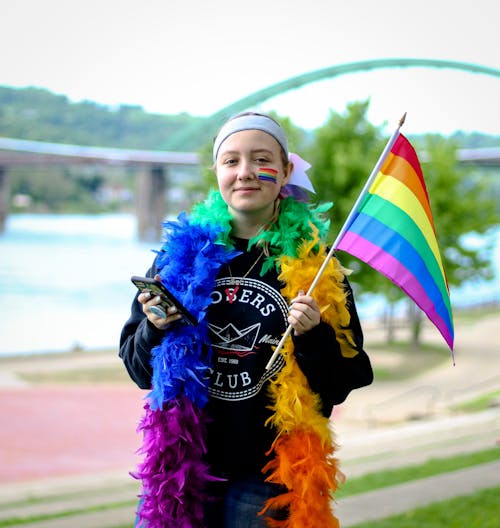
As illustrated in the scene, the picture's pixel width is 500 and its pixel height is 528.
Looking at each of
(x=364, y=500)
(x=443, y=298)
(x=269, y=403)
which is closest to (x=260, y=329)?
(x=269, y=403)

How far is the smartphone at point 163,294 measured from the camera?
76.5 inches

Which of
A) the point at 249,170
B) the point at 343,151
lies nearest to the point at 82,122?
the point at 343,151

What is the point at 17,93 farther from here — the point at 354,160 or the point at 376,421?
the point at 376,421

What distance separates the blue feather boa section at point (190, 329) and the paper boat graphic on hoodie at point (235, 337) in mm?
30

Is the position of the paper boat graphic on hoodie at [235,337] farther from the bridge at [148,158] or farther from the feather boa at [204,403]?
the bridge at [148,158]

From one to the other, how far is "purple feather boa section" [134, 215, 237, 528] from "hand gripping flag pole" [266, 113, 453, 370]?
1.36 feet

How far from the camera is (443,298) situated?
2447 mm

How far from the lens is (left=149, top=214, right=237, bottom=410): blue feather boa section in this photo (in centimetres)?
212

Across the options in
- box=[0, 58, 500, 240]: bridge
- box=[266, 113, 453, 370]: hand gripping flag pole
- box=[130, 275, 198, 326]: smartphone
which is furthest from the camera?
box=[0, 58, 500, 240]: bridge

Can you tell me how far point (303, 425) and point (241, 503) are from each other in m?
0.26

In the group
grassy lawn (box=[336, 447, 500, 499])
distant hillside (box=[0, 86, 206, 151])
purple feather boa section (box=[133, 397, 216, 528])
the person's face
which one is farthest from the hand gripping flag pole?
distant hillside (box=[0, 86, 206, 151])

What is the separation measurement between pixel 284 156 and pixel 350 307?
45 centimetres

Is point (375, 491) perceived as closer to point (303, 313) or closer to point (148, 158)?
point (303, 313)

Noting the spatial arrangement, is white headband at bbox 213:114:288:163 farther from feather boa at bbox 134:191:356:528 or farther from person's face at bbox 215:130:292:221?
feather boa at bbox 134:191:356:528
